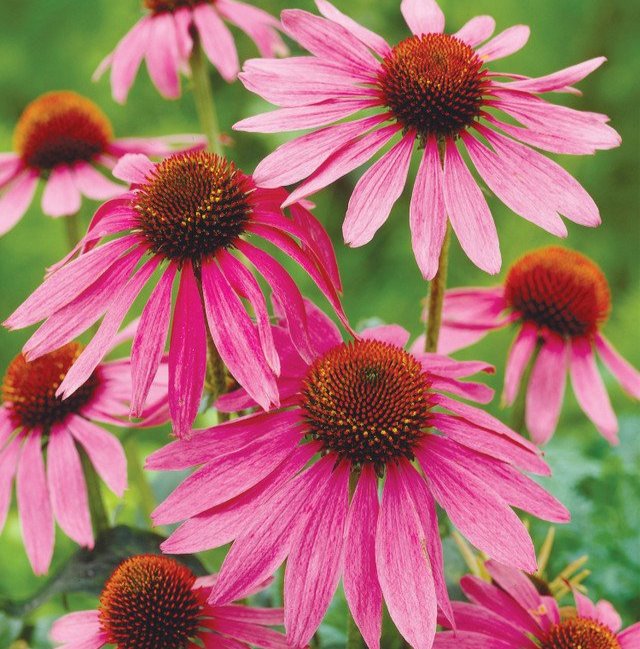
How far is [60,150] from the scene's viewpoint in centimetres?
108

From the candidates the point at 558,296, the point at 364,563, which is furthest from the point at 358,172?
the point at 364,563

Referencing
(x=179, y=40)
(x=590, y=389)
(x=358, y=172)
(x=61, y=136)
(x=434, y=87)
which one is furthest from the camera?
(x=358, y=172)

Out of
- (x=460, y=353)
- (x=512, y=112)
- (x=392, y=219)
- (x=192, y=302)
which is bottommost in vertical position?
(x=192, y=302)

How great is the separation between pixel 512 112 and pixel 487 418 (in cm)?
21

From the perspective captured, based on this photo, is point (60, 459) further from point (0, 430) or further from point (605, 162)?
point (605, 162)

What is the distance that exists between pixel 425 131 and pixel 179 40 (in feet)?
1.48

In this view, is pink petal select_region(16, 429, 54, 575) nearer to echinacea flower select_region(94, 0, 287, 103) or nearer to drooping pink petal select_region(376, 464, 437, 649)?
drooping pink petal select_region(376, 464, 437, 649)

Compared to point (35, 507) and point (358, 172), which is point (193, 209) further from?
point (358, 172)

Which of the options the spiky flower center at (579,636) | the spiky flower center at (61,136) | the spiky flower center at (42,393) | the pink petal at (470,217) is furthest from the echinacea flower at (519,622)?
the spiky flower center at (61,136)

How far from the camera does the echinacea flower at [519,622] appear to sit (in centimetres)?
58

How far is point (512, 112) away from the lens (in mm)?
617

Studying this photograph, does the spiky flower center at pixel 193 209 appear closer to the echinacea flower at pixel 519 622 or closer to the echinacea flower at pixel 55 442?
the echinacea flower at pixel 55 442

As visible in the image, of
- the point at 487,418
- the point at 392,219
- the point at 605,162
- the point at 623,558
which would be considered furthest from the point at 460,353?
the point at 487,418

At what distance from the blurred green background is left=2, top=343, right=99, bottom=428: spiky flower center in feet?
3.22
